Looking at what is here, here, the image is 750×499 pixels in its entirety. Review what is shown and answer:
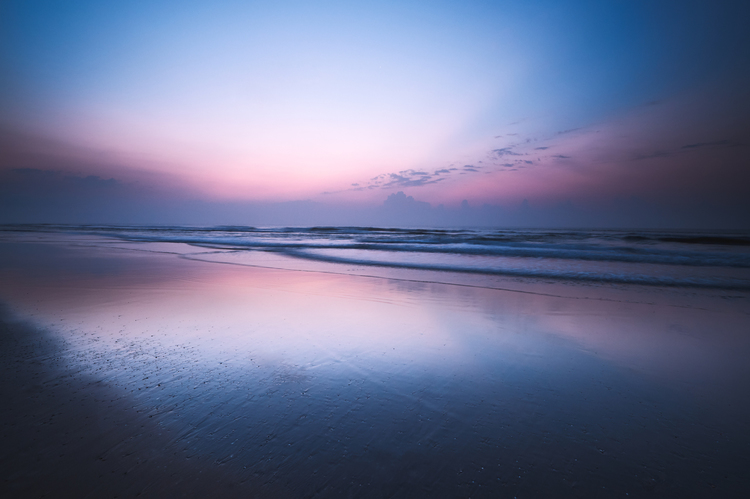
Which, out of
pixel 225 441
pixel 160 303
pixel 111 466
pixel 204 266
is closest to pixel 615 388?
pixel 225 441

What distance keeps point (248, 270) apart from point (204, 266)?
68.9 inches

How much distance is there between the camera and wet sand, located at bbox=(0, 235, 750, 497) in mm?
1825

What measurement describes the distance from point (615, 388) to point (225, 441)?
10.7 feet

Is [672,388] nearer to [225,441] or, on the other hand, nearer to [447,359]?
[447,359]

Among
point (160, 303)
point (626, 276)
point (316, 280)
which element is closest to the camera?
point (160, 303)

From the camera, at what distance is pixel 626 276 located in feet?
31.1

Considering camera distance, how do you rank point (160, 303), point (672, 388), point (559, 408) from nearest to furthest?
point (559, 408) < point (672, 388) < point (160, 303)

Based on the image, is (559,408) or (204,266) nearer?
(559,408)

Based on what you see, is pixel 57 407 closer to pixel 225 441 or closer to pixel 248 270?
pixel 225 441

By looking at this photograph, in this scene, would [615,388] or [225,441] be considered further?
[615,388]

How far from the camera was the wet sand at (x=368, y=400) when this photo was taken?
183 cm

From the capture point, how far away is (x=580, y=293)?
23.5ft

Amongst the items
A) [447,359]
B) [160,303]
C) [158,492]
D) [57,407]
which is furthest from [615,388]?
[160,303]

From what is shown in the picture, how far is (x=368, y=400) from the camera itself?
2695 millimetres
